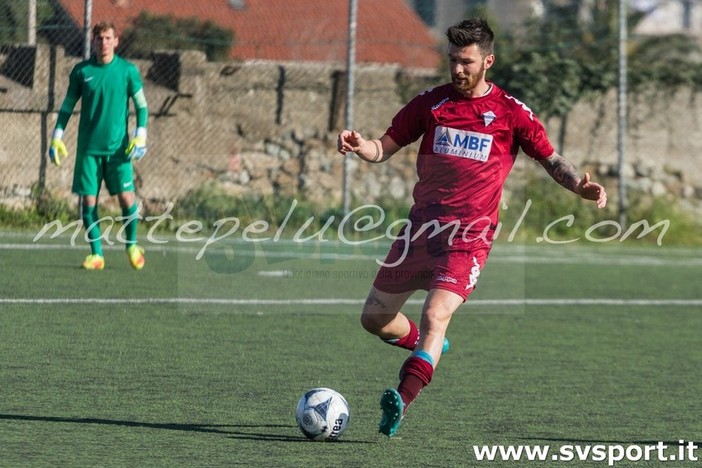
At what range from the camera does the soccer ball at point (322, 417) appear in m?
5.27

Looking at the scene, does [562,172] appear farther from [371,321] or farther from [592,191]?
[371,321]

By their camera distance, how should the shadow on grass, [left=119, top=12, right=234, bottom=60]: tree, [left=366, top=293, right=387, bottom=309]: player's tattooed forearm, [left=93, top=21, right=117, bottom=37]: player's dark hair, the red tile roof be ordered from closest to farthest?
1. the shadow on grass
2. [left=366, top=293, right=387, bottom=309]: player's tattooed forearm
3. [left=93, top=21, right=117, bottom=37]: player's dark hair
4. [left=119, top=12, right=234, bottom=60]: tree
5. the red tile roof

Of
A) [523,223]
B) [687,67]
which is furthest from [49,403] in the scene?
[687,67]

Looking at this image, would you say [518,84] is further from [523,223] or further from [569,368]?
[569,368]

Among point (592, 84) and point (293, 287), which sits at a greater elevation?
point (592, 84)

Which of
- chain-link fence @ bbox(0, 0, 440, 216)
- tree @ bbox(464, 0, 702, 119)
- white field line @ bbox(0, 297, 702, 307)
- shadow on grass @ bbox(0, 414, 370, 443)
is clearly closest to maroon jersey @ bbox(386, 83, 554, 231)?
shadow on grass @ bbox(0, 414, 370, 443)

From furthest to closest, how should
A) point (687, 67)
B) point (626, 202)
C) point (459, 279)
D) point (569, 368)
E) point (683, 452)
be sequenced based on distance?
point (687, 67) < point (626, 202) < point (569, 368) < point (459, 279) < point (683, 452)

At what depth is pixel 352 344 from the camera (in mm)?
8430

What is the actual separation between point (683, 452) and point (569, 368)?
8.02 feet

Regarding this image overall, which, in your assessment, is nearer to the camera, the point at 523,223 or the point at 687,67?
the point at 523,223

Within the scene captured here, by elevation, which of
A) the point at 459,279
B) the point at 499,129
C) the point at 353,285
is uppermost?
the point at 499,129

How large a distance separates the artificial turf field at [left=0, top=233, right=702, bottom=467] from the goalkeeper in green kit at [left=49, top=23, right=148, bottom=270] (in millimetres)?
694

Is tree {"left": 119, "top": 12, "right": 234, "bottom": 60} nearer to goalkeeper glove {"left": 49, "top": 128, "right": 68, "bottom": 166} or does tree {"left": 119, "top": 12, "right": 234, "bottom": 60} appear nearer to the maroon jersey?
goalkeeper glove {"left": 49, "top": 128, "right": 68, "bottom": 166}

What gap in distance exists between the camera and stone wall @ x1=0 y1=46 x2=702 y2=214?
15.0 meters
